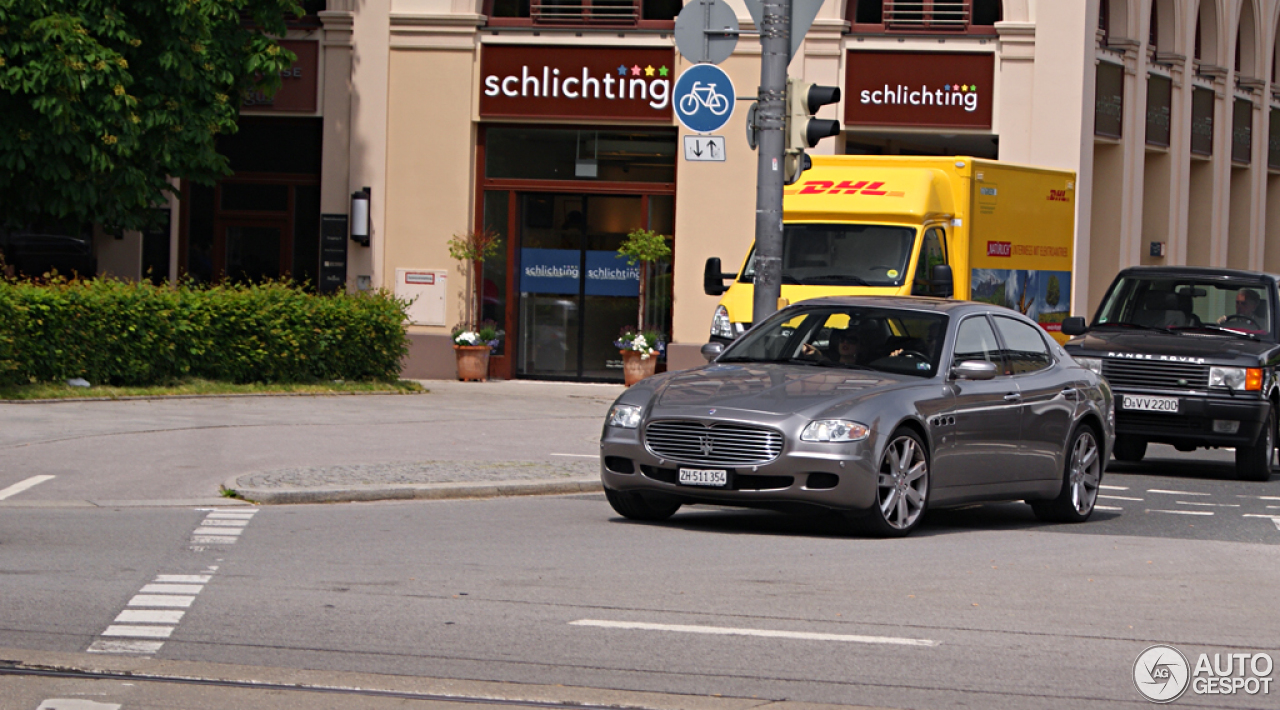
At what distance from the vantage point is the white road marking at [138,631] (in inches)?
269

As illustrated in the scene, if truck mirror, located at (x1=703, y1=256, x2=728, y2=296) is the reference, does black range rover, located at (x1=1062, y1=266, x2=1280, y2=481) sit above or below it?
below

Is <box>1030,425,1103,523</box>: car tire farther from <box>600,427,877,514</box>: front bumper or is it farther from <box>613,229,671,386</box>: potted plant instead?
<box>613,229,671,386</box>: potted plant

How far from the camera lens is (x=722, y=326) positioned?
17547mm

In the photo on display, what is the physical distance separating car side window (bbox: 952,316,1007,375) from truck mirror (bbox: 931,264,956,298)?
18.7 ft

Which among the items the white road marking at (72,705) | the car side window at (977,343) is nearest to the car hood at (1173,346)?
the car side window at (977,343)

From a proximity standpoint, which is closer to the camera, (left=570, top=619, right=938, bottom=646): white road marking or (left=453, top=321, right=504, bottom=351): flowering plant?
(left=570, top=619, right=938, bottom=646): white road marking

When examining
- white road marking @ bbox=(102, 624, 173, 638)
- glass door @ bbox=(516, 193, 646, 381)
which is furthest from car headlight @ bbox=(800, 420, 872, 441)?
glass door @ bbox=(516, 193, 646, 381)

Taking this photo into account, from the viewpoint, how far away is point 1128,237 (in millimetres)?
30547

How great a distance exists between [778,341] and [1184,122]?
23.9 meters

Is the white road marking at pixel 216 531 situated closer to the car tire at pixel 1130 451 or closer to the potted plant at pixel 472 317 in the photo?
the car tire at pixel 1130 451

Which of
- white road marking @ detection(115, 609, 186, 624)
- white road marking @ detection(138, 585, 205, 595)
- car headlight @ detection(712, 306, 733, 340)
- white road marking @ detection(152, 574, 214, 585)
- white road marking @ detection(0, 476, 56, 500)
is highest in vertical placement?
car headlight @ detection(712, 306, 733, 340)

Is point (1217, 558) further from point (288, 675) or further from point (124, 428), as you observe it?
point (124, 428)

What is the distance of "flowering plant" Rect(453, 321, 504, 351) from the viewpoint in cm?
2502

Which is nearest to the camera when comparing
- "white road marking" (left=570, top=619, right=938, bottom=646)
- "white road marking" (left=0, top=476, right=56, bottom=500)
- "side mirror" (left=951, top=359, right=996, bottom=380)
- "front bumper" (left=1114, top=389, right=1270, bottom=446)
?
"white road marking" (left=570, top=619, right=938, bottom=646)
